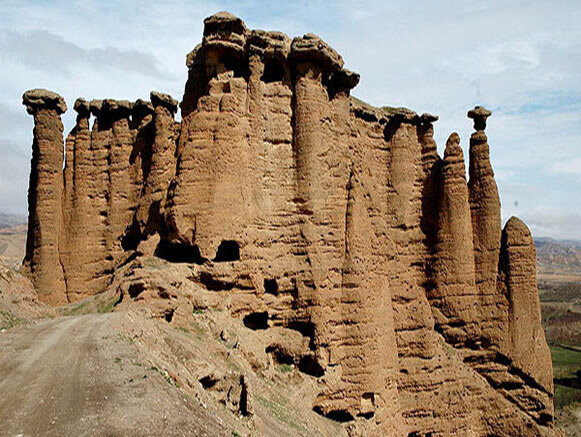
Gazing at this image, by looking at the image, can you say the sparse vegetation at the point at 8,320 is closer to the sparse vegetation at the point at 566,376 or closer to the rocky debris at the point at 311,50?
the rocky debris at the point at 311,50

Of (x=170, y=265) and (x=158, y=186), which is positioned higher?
(x=158, y=186)

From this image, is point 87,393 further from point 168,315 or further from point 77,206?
point 77,206

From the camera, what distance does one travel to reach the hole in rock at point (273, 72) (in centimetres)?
2475

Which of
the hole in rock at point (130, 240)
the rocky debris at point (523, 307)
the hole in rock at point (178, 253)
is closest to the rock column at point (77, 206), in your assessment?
the hole in rock at point (130, 240)

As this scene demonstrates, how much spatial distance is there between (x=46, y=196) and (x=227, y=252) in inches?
392

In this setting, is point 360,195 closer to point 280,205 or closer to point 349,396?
point 280,205

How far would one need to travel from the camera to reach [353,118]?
28.2 m

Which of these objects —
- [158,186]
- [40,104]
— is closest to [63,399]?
[158,186]

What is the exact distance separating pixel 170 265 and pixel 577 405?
5819 centimetres

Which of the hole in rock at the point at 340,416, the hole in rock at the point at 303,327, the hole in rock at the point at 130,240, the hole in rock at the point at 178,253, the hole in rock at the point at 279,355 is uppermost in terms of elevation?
the hole in rock at the point at 130,240

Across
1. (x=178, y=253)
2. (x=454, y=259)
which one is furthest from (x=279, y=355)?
(x=454, y=259)

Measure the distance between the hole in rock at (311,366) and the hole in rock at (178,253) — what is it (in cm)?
592

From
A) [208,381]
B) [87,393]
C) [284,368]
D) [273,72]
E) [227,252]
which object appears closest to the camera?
[87,393]

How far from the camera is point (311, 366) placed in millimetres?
22531
